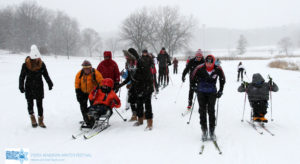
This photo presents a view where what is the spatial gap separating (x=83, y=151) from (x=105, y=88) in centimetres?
179

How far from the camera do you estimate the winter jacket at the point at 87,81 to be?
5.31 metres

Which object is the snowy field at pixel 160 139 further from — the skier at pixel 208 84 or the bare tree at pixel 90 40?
the bare tree at pixel 90 40

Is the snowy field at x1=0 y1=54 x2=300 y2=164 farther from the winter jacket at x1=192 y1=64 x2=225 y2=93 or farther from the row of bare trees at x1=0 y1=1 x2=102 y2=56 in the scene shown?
the row of bare trees at x1=0 y1=1 x2=102 y2=56

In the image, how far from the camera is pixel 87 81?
534 cm

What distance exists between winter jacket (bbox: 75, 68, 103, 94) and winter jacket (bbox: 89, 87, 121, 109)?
16 cm

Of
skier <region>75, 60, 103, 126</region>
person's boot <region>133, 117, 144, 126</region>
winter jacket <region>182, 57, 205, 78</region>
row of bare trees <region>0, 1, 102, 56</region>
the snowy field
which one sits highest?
row of bare trees <region>0, 1, 102, 56</region>

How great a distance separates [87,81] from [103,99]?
62cm

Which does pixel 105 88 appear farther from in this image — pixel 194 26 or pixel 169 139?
pixel 194 26

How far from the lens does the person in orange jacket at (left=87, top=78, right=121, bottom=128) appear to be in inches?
205

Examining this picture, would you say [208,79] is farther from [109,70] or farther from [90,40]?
[90,40]

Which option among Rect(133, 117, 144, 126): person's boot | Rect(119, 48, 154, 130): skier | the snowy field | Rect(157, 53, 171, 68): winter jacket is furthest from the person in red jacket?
Rect(157, 53, 171, 68): winter jacket

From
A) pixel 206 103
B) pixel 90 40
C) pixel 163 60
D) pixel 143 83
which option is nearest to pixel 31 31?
pixel 90 40

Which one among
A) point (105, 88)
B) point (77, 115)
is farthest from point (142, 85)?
point (77, 115)

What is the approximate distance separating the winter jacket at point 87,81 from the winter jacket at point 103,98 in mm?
163
